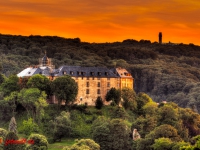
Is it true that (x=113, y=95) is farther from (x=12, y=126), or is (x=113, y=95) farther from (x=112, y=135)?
(x=12, y=126)

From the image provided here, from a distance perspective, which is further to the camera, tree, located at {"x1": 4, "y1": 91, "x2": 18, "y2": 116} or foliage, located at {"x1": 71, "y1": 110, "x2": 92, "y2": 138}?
tree, located at {"x1": 4, "y1": 91, "x2": 18, "y2": 116}

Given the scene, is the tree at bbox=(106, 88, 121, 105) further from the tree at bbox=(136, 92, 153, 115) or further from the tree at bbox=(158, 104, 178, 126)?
the tree at bbox=(158, 104, 178, 126)

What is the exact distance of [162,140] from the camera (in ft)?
381

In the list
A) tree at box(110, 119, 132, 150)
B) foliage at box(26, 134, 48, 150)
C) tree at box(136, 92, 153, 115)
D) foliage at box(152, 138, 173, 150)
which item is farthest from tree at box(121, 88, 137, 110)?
foliage at box(26, 134, 48, 150)

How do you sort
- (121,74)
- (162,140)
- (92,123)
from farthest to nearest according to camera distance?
(121,74) < (92,123) < (162,140)

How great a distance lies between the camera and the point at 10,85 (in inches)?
5492

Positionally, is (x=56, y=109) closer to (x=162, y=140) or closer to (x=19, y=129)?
(x=19, y=129)

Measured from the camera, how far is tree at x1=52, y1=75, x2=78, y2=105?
5271 inches

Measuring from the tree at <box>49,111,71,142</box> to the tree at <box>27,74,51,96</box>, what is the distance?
8030mm

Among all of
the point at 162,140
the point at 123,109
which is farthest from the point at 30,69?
the point at 162,140

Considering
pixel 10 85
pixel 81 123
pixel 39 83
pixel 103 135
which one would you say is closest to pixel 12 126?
pixel 39 83

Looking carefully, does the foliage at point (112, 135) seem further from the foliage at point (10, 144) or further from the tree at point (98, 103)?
the foliage at point (10, 144)

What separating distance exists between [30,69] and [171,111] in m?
35.5

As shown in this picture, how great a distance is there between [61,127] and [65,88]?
8.67 m
